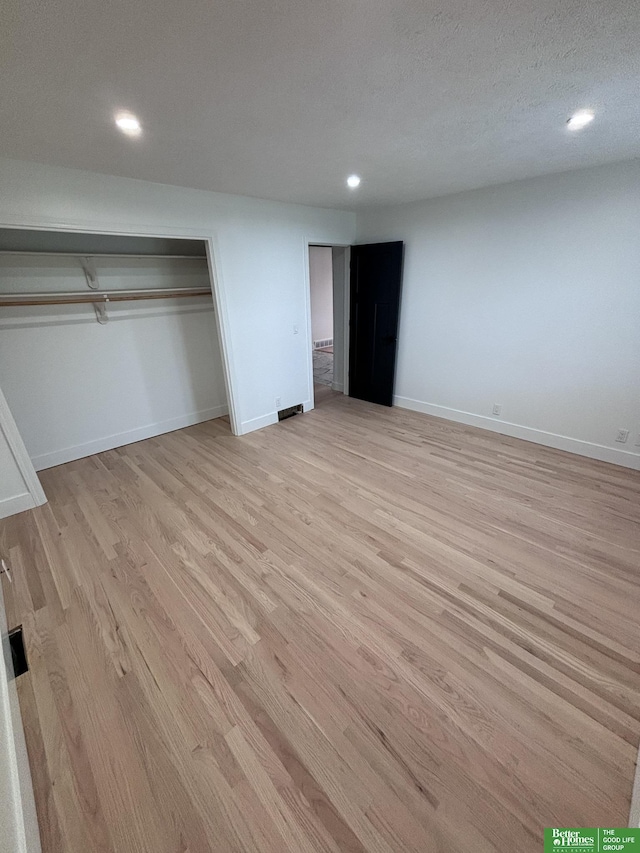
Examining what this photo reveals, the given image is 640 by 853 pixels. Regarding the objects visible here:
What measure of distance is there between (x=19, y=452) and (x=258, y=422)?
2204 mm

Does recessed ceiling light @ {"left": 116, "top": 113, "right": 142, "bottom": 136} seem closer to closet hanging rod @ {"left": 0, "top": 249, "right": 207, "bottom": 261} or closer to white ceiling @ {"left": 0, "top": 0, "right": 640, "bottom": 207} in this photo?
white ceiling @ {"left": 0, "top": 0, "right": 640, "bottom": 207}

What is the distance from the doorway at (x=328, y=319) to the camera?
466 centimetres

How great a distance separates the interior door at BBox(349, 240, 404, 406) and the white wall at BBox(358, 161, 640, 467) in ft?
0.56

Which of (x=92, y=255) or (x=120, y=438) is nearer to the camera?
(x=92, y=255)

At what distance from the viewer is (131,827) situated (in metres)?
1.04

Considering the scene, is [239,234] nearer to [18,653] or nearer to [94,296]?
[94,296]

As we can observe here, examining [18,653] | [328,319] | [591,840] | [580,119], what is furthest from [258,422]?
[328,319]

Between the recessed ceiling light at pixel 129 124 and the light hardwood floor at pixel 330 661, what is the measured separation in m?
2.44

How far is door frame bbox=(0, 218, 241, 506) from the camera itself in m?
2.28

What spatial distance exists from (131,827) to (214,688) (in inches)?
16.8

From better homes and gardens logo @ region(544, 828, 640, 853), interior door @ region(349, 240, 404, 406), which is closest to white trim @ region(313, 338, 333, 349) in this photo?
interior door @ region(349, 240, 404, 406)

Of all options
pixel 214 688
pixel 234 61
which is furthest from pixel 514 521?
pixel 234 61

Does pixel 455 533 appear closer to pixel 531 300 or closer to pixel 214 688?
pixel 214 688

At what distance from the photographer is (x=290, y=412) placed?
4.37 m
